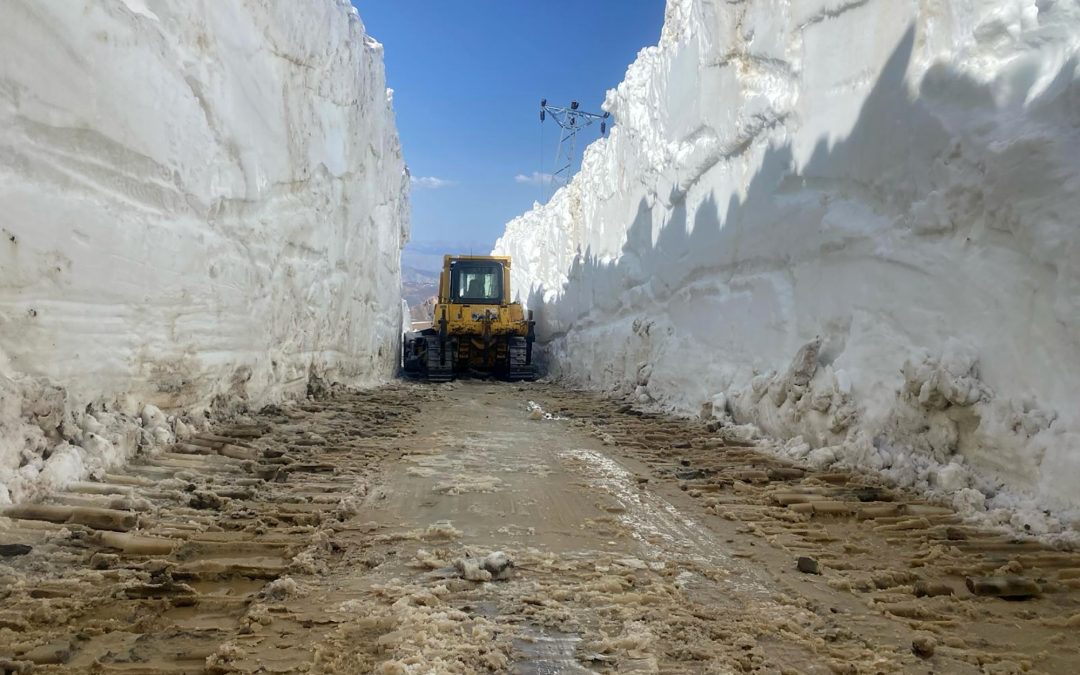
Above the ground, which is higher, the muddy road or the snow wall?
the snow wall

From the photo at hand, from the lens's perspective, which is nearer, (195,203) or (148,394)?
(148,394)

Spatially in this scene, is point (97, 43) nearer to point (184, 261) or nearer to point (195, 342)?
point (184, 261)

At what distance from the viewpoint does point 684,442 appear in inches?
250

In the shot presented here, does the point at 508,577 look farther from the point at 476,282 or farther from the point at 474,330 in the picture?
the point at 476,282

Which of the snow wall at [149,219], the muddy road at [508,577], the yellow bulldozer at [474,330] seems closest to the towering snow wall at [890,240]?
the muddy road at [508,577]

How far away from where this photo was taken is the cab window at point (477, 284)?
60.8 feet

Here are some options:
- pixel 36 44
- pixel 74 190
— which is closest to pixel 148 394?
pixel 74 190

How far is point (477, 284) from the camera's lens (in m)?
18.7

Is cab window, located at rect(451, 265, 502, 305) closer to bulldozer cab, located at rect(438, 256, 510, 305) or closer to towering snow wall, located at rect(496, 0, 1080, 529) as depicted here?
bulldozer cab, located at rect(438, 256, 510, 305)

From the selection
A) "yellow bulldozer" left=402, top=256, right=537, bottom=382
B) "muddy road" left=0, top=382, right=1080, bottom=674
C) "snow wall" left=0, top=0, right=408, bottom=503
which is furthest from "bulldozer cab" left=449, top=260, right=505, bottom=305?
"muddy road" left=0, top=382, right=1080, bottom=674

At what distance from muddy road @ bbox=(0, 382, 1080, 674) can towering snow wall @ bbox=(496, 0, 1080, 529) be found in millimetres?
659

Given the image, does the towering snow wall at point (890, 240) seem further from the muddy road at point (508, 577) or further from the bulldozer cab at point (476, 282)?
the bulldozer cab at point (476, 282)

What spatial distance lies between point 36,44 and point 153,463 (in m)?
2.43

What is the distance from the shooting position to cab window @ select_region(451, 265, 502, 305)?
18.5 m
